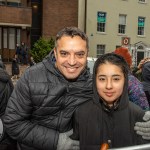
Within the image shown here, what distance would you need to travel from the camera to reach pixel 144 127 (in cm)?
238

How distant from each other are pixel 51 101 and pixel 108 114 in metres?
0.45

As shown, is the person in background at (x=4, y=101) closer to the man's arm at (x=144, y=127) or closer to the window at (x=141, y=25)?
the man's arm at (x=144, y=127)

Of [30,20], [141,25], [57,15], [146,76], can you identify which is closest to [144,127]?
[146,76]

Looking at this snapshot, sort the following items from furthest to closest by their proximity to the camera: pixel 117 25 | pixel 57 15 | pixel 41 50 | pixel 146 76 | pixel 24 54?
pixel 117 25, pixel 57 15, pixel 24 54, pixel 41 50, pixel 146 76

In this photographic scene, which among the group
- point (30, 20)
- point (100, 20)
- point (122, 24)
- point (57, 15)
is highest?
point (57, 15)

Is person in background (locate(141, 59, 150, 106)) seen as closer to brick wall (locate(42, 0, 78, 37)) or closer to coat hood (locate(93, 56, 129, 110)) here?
coat hood (locate(93, 56, 129, 110))

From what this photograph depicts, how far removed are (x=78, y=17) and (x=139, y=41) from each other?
7405 mm

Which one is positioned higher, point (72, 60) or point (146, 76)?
point (72, 60)

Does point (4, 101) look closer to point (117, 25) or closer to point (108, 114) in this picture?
point (108, 114)

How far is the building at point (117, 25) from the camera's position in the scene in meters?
31.8

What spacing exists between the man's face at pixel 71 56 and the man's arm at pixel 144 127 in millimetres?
603

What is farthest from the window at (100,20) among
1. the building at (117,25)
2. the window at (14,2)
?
the window at (14,2)

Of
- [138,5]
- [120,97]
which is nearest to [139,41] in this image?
[138,5]

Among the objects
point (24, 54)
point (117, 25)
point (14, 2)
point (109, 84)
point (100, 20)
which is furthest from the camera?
point (117, 25)
